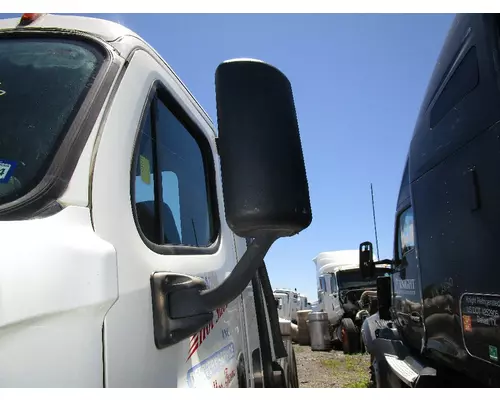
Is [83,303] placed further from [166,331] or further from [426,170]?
[426,170]

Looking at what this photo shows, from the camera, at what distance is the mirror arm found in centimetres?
140

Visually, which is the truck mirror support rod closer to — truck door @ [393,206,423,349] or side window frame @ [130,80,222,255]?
side window frame @ [130,80,222,255]

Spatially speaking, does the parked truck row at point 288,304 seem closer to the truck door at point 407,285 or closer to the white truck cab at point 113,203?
the truck door at point 407,285

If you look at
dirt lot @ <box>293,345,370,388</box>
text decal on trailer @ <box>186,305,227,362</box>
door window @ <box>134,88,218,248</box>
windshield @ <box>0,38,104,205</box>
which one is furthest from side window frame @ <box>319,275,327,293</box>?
windshield @ <box>0,38,104,205</box>

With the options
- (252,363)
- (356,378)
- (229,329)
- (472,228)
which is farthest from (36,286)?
(356,378)

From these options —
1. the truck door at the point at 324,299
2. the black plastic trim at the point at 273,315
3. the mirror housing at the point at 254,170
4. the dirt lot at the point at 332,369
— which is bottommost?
the dirt lot at the point at 332,369

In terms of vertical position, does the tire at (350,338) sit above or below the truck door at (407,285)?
below

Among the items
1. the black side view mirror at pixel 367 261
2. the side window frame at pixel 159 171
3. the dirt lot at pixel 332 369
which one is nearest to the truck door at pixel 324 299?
the dirt lot at pixel 332 369

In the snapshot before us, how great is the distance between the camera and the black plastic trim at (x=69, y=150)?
116 centimetres

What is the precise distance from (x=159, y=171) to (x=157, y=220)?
195mm

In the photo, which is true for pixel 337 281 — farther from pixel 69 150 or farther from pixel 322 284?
pixel 69 150

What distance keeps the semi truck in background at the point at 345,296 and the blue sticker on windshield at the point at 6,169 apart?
10.7 m

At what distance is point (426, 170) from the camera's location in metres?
4.09

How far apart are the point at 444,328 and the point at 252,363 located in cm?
195
